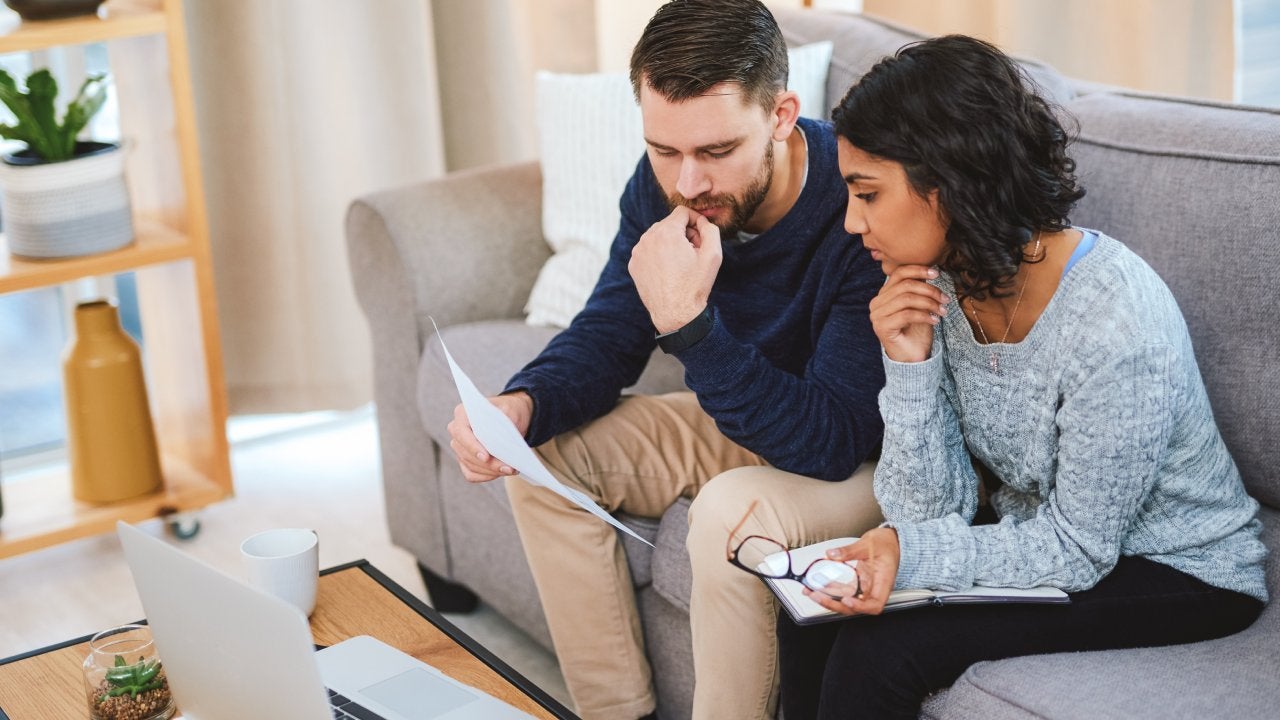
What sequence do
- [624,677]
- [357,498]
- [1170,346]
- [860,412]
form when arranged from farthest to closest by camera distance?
[357,498] → [624,677] → [860,412] → [1170,346]

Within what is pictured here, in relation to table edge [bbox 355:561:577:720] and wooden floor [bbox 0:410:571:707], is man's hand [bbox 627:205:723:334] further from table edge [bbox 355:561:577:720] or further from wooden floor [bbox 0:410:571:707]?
wooden floor [bbox 0:410:571:707]

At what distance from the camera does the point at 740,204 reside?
158cm

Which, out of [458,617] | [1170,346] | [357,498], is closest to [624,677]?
[458,617]

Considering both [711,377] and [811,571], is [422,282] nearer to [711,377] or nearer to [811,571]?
[711,377]

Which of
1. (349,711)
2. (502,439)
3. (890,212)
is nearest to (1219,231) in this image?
(890,212)

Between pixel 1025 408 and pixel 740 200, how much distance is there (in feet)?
1.45

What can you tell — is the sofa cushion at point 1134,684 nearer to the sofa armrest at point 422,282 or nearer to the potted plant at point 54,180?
the sofa armrest at point 422,282

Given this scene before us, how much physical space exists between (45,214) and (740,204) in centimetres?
130

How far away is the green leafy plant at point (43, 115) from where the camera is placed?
217cm

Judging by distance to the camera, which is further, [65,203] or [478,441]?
[65,203]

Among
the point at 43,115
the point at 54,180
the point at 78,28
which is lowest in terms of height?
the point at 54,180

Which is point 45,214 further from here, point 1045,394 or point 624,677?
point 1045,394

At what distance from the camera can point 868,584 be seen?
1.27 meters

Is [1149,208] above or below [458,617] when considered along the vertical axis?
above
